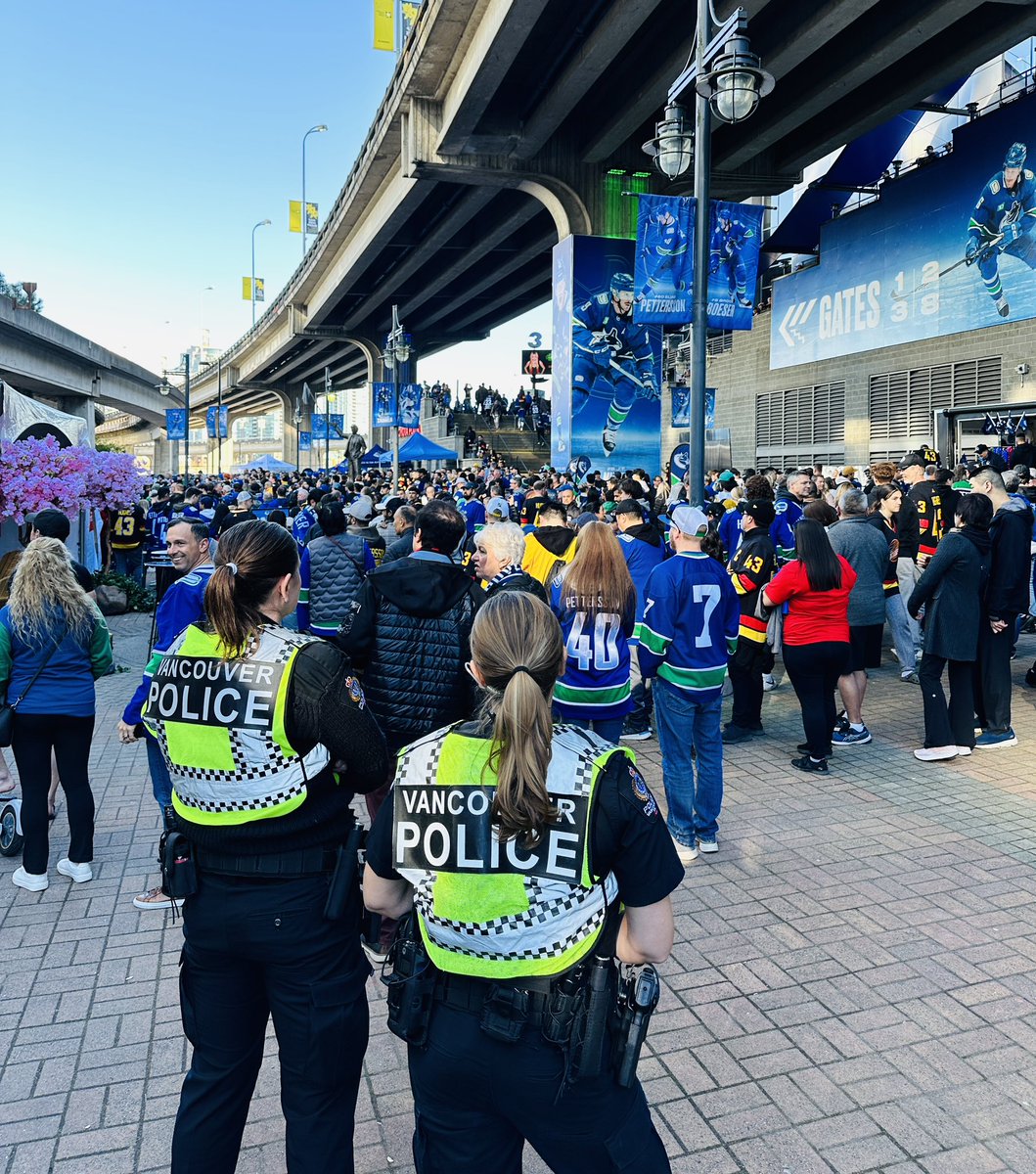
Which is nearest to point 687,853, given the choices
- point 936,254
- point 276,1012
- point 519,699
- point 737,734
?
point 737,734

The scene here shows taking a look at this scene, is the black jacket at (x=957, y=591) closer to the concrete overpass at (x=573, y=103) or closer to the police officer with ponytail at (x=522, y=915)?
the police officer with ponytail at (x=522, y=915)

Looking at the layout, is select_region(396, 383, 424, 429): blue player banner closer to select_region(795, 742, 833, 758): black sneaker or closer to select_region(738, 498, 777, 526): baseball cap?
select_region(738, 498, 777, 526): baseball cap

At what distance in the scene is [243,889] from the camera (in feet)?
8.53

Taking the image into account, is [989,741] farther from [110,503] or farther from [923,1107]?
[110,503]

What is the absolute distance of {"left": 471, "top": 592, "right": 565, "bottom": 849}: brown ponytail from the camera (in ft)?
6.50

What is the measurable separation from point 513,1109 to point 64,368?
3867cm

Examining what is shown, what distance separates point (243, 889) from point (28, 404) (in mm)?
12039

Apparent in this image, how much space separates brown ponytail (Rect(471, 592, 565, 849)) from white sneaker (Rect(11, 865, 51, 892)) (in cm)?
431

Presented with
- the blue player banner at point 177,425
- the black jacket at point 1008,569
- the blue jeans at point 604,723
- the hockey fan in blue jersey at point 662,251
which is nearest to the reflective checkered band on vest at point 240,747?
the blue jeans at point 604,723

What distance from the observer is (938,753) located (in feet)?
24.0

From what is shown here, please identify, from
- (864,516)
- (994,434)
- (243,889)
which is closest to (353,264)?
(994,434)

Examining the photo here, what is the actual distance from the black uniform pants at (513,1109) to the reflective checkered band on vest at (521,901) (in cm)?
14

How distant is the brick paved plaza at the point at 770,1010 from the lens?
127 inches

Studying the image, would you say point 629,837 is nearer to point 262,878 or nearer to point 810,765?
point 262,878
